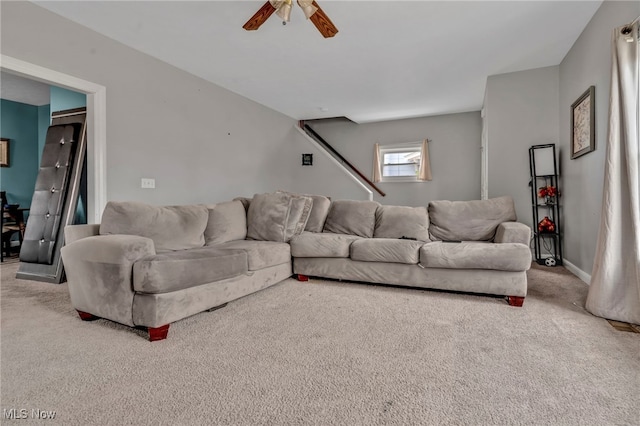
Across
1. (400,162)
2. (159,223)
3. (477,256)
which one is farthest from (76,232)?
(400,162)

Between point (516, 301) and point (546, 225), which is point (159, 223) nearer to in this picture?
point (516, 301)

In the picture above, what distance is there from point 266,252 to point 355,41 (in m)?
2.45

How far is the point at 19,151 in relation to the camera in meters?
5.71

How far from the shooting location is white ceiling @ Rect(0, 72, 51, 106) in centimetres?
473

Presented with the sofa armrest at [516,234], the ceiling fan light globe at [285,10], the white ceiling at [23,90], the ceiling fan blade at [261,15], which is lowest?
the sofa armrest at [516,234]

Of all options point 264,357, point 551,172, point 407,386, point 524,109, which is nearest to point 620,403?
point 407,386

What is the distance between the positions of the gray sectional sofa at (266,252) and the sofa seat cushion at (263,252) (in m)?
0.01

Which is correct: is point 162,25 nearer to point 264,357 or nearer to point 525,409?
point 264,357

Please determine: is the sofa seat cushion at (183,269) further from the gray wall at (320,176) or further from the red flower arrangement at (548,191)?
the gray wall at (320,176)

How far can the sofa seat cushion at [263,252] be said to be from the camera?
8.72ft

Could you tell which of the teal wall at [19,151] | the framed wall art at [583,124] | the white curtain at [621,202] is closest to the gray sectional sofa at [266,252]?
the white curtain at [621,202]

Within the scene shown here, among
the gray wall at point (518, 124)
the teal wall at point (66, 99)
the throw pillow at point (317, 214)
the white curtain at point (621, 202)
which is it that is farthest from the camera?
the gray wall at point (518, 124)

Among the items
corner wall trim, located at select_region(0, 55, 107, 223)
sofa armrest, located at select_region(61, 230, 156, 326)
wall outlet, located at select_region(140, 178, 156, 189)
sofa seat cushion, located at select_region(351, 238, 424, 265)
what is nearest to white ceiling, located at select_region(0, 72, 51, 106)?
corner wall trim, located at select_region(0, 55, 107, 223)

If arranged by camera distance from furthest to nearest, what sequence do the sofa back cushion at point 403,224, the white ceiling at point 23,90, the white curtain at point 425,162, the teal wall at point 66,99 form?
1. the white curtain at point 425,162
2. the white ceiling at point 23,90
3. the teal wall at point 66,99
4. the sofa back cushion at point 403,224
